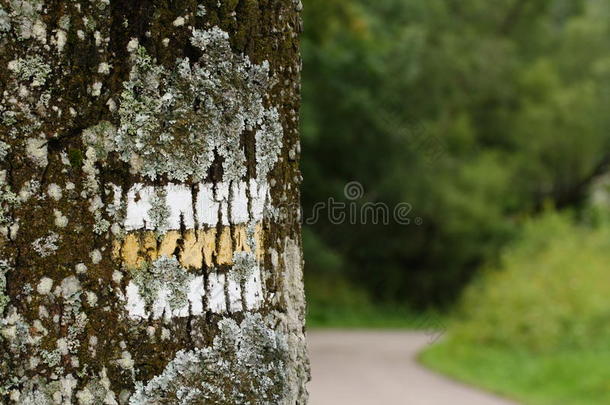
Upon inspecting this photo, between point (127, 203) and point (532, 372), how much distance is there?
35.8ft

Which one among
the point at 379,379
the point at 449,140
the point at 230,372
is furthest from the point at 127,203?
the point at 449,140

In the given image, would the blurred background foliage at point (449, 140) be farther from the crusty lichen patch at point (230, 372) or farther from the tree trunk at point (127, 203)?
the tree trunk at point (127, 203)

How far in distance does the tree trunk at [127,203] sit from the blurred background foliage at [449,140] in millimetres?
17530

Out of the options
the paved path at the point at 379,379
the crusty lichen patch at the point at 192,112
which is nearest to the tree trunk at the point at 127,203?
the crusty lichen patch at the point at 192,112

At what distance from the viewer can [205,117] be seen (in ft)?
5.44

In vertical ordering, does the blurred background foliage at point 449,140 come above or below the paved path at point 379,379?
above

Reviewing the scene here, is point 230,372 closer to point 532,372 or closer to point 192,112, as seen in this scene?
point 192,112

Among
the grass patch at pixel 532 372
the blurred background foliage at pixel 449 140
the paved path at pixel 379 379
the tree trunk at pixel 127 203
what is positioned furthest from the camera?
the blurred background foliage at pixel 449 140

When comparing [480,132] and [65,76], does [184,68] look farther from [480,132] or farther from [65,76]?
→ [480,132]

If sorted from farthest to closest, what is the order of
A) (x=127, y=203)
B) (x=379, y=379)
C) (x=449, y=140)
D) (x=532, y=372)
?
(x=449, y=140) → (x=379, y=379) → (x=532, y=372) → (x=127, y=203)

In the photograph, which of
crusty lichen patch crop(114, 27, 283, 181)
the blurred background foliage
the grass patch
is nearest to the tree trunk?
crusty lichen patch crop(114, 27, 283, 181)

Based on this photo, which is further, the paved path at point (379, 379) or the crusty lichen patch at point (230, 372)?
the paved path at point (379, 379)

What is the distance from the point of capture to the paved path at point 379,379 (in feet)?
34.1

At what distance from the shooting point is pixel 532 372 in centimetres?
1162
